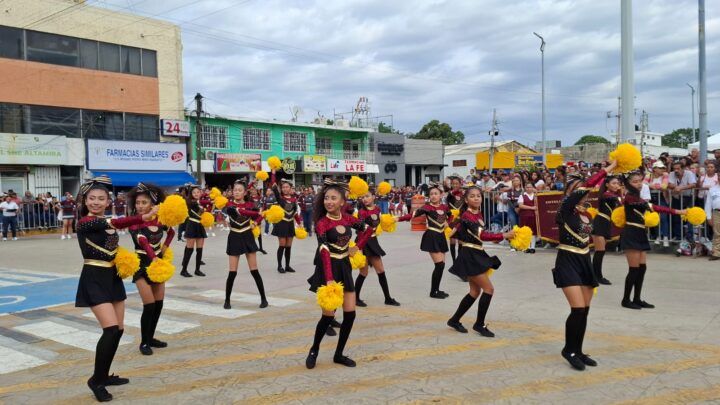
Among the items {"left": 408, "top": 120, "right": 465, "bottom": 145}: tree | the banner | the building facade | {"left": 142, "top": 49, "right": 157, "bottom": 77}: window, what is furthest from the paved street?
{"left": 408, "top": 120, "right": 465, "bottom": 145}: tree

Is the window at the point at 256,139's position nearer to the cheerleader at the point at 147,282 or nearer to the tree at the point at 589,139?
the cheerleader at the point at 147,282

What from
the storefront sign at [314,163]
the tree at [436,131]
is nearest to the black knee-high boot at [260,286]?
the storefront sign at [314,163]

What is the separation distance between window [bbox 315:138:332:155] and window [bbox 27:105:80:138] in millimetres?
18393

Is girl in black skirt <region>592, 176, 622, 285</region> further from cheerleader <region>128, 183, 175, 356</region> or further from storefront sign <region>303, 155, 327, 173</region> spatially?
storefront sign <region>303, 155, 327, 173</region>

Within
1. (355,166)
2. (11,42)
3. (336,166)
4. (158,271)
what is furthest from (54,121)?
(158,271)

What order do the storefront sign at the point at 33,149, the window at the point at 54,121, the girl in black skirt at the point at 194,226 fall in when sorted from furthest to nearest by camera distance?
the window at the point at 54,121 → the storefront sign at the point at 33,149 → the girl in black skirt at the point at 194,226

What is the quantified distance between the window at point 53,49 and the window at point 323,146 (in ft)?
60.8

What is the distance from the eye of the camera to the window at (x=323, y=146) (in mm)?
43094

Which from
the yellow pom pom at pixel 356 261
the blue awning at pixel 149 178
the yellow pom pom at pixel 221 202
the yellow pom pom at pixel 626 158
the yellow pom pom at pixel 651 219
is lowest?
the yellow pom pom at pixel 356 261

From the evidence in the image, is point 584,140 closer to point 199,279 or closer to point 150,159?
point 150,159

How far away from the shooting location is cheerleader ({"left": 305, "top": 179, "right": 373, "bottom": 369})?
5.26m

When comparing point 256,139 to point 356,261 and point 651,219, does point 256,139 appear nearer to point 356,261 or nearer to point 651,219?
point 651,219

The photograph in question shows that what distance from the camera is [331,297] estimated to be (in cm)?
479

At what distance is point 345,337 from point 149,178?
28404mm
